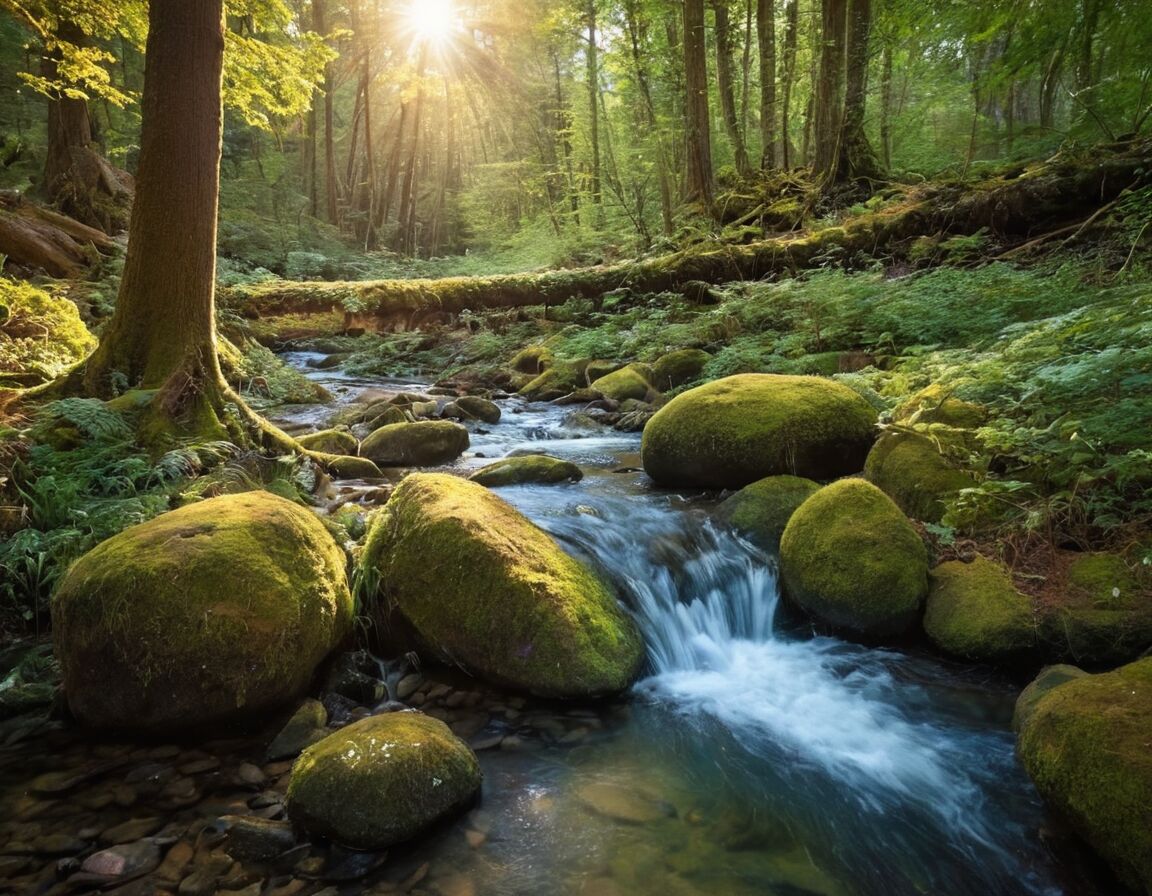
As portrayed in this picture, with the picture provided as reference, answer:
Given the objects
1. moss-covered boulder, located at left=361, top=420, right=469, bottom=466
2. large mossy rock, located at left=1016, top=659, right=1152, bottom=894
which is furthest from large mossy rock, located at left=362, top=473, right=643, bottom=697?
moss-covered boulder, located at left=361, top=420, right=469, bottom=466

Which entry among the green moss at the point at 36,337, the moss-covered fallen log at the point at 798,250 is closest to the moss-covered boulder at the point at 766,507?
the green moss at the point at 36,337

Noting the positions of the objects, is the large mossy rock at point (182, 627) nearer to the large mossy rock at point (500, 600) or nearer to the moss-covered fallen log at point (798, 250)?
the large mossy rock at point (500, 600)

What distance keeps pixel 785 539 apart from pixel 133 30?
433 inches

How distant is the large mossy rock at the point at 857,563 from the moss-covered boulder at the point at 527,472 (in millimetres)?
2917

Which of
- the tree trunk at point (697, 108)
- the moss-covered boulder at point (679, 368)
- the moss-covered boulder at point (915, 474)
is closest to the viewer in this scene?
the moss-covered boulder at point (915, 474)

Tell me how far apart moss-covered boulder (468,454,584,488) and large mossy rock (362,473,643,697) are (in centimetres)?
239

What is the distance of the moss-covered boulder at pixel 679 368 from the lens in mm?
10945

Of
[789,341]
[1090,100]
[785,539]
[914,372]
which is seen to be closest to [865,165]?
[1090,100]

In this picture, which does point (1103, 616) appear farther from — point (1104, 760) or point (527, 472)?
point (527, 472)

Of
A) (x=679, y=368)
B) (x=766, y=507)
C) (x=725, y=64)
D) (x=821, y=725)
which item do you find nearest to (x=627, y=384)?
(x=679, y=368)

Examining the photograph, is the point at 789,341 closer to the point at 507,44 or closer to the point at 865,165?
the point at 865,165

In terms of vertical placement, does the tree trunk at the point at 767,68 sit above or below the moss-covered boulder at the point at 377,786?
above

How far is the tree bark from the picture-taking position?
17.1m

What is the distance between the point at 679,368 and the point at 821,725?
7654mm
